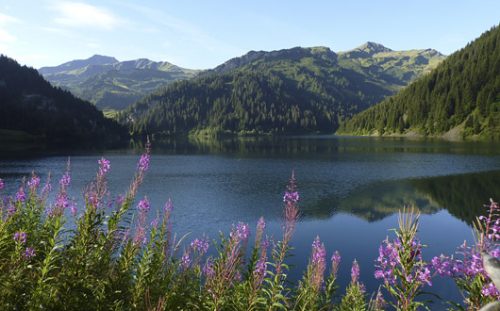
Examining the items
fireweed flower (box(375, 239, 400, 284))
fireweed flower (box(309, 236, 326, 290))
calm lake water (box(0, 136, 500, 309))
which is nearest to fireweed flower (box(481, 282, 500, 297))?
fireweed flower (box(375, 239, 400, 284))

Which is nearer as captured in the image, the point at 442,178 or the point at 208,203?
the point at 208,203

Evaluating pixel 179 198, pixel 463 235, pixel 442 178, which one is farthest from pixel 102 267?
pixel 442 178

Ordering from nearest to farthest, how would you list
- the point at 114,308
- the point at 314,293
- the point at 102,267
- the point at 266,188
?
the point at 114,308 → the point at 102,267 → the point at 314,293 → the point at 266,188

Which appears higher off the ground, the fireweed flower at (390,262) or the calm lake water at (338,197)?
the fireweed flower at (390,262)

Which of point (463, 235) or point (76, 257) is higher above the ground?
point (76, 257)

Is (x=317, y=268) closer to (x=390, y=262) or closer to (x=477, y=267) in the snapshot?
(x=390, y=262)

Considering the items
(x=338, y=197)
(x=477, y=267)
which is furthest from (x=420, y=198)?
(x=477, y=267)

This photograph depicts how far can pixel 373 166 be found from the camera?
3381 inches

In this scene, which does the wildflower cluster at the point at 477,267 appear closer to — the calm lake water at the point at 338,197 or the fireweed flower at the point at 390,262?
the fireweed flower at the point at 390,262

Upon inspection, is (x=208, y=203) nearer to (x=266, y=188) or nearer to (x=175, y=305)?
(x=266, y=188)

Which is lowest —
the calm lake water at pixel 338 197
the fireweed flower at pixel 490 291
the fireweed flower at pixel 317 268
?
the calm lake water at pixel 338 197

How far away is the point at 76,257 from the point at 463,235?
1420 inches

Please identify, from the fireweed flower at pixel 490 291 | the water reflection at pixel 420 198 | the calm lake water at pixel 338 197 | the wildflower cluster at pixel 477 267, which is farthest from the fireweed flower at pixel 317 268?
the water reflection at pixel 420 198

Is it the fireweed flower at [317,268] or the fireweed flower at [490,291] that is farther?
the fireweed flower at [317,268]
